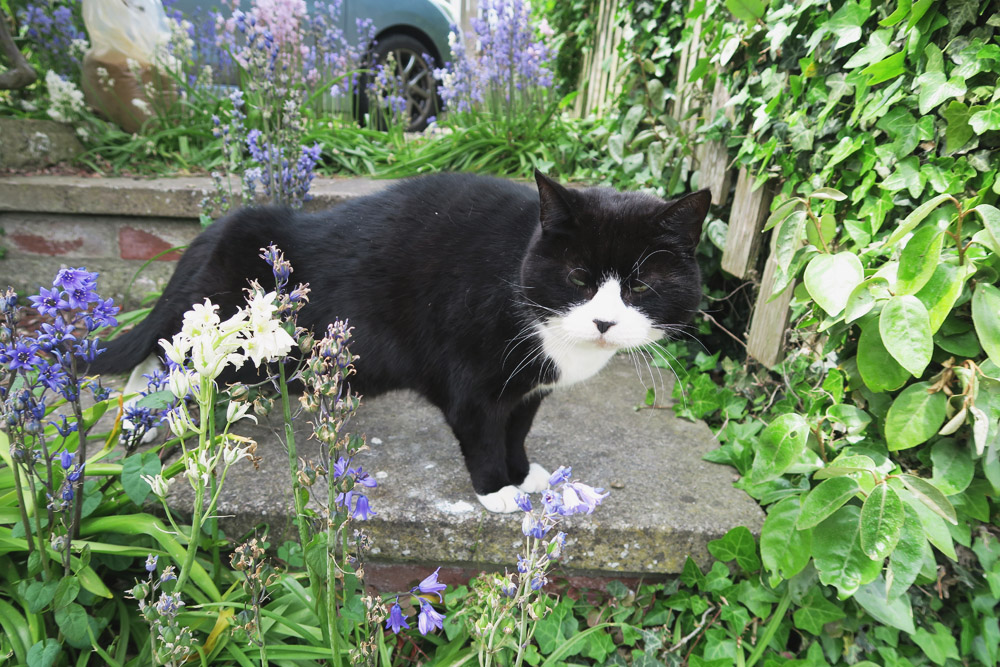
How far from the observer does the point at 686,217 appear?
158 cm

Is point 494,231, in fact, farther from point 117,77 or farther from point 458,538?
point 117,77

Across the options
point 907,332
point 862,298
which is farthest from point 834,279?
point 907,332

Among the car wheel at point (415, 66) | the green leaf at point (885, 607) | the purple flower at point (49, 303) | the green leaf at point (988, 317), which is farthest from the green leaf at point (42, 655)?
the car wheel at point (415, 66)

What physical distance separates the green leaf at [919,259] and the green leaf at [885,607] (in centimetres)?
73

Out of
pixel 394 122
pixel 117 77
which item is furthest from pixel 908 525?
pixel 117 77

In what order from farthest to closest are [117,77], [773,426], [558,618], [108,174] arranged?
[117,77]
[108,174]
[558,618]
[773,426]

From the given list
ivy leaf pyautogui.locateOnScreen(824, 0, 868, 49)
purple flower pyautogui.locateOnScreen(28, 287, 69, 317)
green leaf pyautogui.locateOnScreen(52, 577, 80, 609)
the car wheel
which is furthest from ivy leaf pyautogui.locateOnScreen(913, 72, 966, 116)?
the car wheel

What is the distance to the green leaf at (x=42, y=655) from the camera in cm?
114

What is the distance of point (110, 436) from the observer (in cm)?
149

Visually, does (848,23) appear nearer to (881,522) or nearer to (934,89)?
(934,89)

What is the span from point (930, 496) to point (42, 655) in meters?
1.72

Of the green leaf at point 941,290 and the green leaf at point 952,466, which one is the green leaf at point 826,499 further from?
the green leaf at point 941,290

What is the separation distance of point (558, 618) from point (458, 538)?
1.04 feet

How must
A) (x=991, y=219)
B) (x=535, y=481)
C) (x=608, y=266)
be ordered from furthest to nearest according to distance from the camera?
(x=535, y=481) → (x=608, y=266) → (x=991, y=219)
